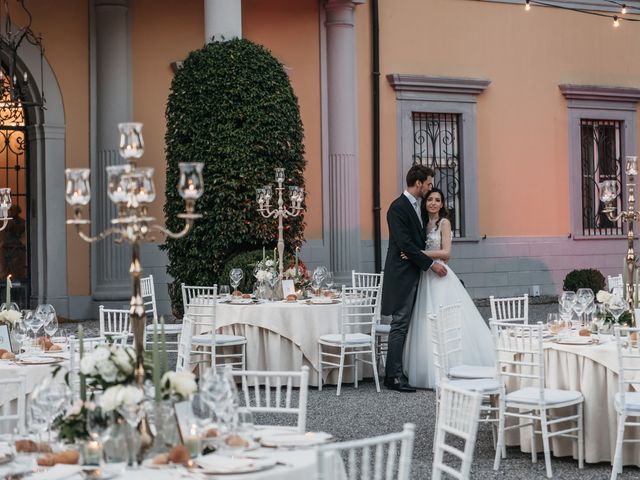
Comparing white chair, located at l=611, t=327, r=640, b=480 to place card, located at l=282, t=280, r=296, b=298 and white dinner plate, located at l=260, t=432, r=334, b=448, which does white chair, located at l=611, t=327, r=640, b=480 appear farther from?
place card, located at l=282, t=280, r=296, b=298

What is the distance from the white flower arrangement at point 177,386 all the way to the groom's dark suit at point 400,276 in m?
5.97

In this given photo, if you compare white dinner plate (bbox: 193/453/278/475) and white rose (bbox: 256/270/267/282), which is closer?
white dinner plate (bbox: 193/453/278/475)

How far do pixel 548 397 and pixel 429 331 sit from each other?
10.2 ft

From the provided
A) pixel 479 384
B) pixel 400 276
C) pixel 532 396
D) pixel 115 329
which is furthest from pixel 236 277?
pixel 532 396

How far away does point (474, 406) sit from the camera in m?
4.38

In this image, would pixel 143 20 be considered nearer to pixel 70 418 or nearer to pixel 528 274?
pixel 528 274

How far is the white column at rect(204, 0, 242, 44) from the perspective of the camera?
1420cm

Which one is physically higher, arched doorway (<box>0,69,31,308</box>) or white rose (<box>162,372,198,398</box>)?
arched doorway (<box>0,69,31,308</box>)

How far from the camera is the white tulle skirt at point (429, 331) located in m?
9.93

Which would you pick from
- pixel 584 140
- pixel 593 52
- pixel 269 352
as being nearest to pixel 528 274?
pixel 584 140

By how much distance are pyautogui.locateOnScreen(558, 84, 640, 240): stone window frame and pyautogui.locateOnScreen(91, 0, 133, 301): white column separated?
7525 millimetres

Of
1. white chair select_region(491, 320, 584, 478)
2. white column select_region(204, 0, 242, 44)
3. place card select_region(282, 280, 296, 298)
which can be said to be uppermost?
white column select_region(204, 0, 242, 44)

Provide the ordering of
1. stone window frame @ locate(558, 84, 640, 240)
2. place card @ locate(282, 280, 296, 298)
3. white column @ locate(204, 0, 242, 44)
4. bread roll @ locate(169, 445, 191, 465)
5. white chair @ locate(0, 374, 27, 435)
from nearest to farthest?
bread roll @ locate(169, 445, 191, 465), white chair @ locate(0, 374, 27, 435), place card @ locate(282, 280, 296, 298), white column @ locate(204, 0, 242, 44), stone window frame @ locate(558, 84, 640, 240)

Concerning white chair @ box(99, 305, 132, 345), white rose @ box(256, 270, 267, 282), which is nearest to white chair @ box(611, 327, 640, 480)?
white chair @ box(99, 305, 132, 345)
